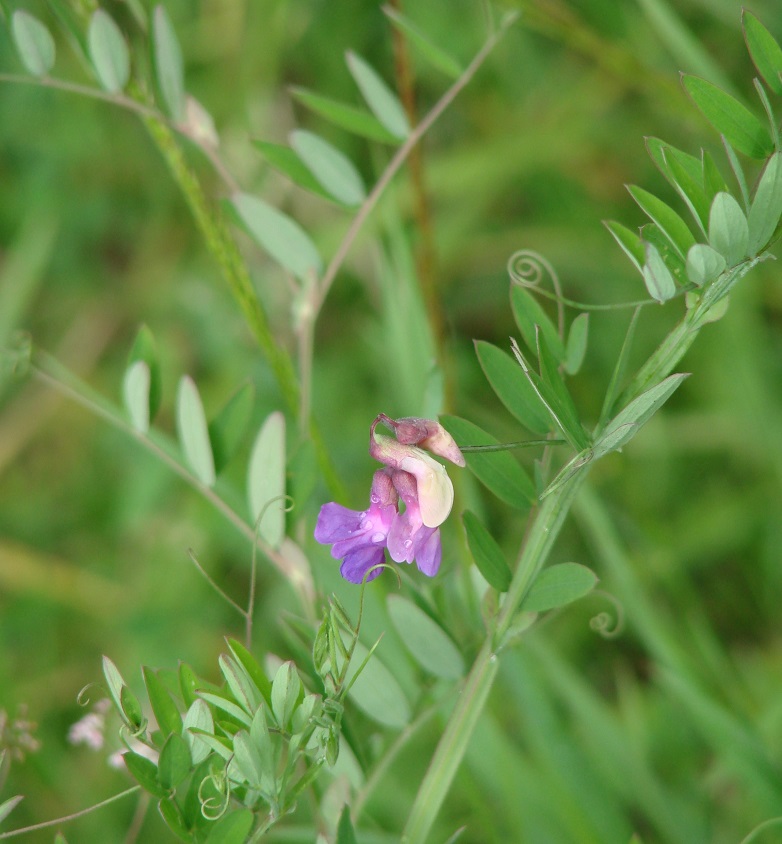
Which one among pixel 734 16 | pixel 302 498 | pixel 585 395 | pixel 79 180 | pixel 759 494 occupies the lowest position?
pixel 759 494

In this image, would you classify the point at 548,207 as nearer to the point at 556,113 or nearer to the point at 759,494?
the point at 556,113

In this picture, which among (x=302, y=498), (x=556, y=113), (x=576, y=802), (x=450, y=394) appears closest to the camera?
(x=302, y=498)

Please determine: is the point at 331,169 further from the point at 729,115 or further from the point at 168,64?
the point at 729,115

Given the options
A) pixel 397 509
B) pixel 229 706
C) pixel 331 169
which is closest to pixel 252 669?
pixel 229 706

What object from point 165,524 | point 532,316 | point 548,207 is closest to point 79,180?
point 165,524

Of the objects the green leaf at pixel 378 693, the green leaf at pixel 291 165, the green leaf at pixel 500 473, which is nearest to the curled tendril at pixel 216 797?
the green leaf at pixel 378 693

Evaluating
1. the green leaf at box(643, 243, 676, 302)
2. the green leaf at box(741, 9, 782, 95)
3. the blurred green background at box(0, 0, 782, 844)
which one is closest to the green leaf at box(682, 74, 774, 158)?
the green leaf at box(741, 9, 782, 95)
